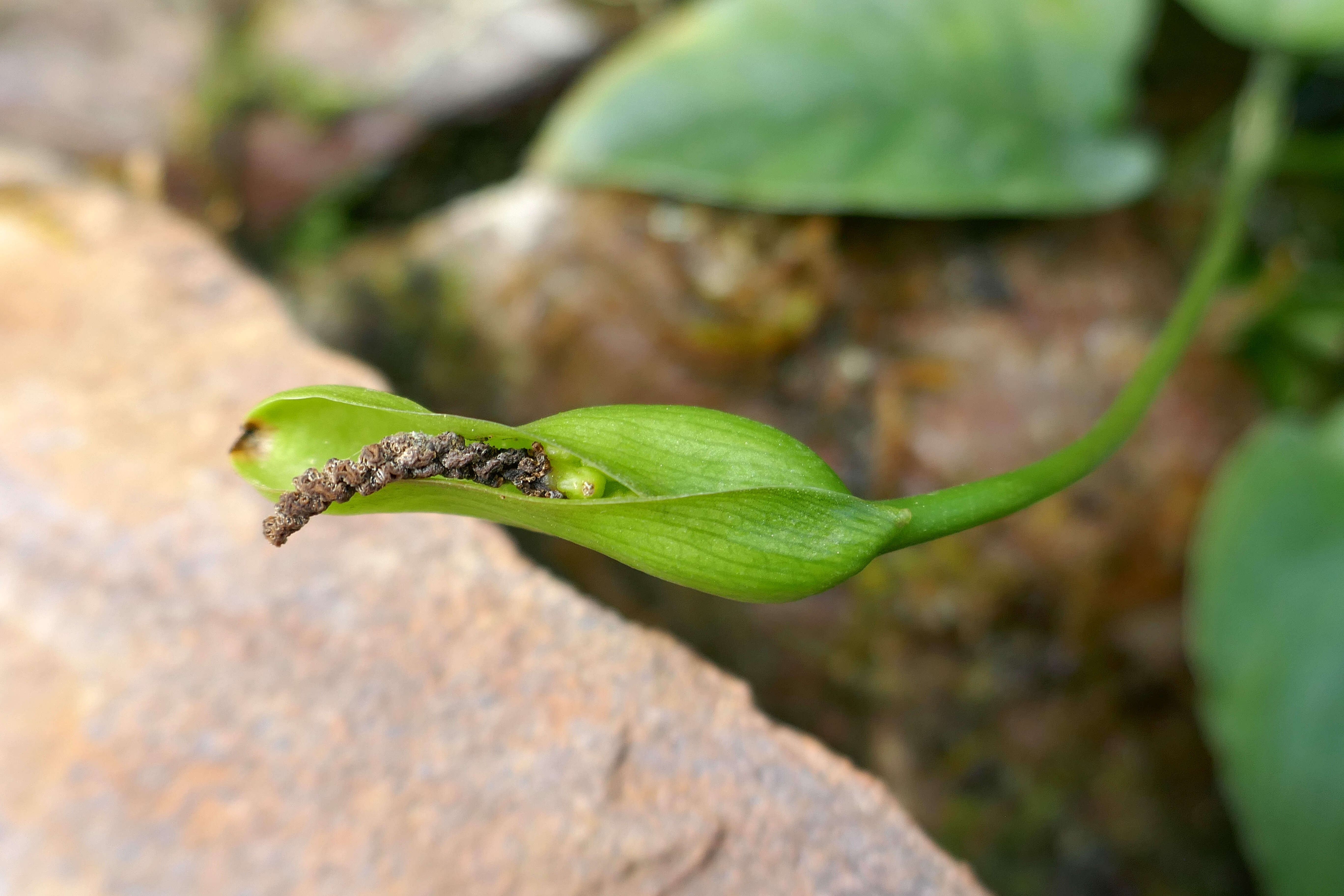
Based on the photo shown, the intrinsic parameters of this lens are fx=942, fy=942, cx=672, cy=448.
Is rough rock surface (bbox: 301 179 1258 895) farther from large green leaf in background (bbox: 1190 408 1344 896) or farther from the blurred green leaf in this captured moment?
large green leaf in background (bbox: 1190 408 1344 896)

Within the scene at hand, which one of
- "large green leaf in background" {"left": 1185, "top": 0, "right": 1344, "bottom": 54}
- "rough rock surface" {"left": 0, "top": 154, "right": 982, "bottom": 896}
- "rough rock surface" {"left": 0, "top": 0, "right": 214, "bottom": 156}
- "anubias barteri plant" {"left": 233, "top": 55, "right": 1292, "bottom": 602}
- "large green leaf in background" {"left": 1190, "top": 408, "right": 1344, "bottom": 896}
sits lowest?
"large green leaf in background" {"left": 1190, "top": 408, "right": 1344, "bottom": 896}

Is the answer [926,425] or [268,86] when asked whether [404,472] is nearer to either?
[926,425]

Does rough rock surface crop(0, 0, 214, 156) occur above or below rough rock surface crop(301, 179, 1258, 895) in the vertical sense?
above

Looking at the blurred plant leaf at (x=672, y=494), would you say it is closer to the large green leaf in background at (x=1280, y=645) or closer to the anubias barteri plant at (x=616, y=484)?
the anubias barteri plant at (x=616, y=484)

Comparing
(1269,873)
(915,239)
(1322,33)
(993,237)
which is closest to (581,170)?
(915,239)

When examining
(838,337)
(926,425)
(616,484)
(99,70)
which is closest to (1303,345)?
(926,425)

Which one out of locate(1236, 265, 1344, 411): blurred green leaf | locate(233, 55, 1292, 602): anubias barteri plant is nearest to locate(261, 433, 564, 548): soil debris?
locate(233, 55, 1292, 602): anubias barteri plant

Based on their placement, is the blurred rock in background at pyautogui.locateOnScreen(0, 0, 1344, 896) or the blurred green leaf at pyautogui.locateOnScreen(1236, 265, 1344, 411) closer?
the blurred rock in background at pyautogui.locateOnScreen(0, 0, 1344, 896)
